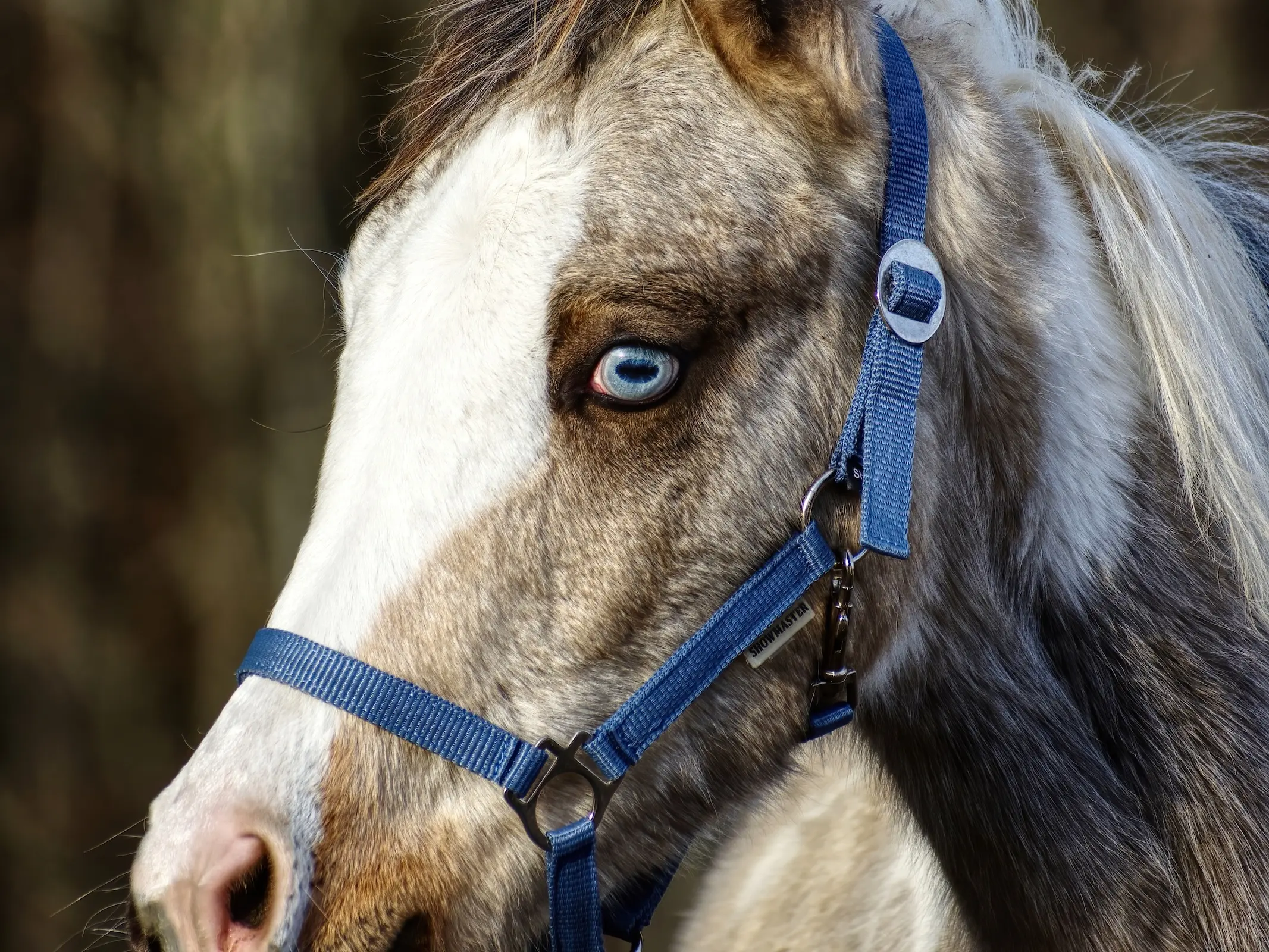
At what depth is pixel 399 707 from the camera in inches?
47.8

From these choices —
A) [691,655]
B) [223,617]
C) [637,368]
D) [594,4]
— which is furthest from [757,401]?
[223,617]

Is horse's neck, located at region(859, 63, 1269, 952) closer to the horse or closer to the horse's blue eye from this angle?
the horse

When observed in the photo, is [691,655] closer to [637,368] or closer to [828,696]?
[828,696]

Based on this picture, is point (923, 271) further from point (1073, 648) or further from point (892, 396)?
point (1073, 648)

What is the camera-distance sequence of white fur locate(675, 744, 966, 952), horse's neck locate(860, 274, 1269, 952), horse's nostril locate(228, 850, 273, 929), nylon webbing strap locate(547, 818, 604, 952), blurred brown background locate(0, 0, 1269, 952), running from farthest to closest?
blurred brown background locate(0, 0, 1269, 952) → white fur locate(675, 744, 966, 952) → horse's neck locate(860, 274, 1269, 952) → nylon webbing strap locate(547, 818, 604, 952) → horse's nostril locate(228, 850, 273, 929)

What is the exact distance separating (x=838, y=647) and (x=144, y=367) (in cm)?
360

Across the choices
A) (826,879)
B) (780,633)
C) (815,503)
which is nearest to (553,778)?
(780,633)

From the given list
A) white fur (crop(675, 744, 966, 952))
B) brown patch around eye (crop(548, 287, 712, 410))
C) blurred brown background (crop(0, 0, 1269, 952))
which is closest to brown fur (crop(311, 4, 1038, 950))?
brown patch around eye (crop(548, 287, 712, 410))

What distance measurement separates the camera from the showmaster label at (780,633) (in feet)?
4.35

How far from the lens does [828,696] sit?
4.48ft

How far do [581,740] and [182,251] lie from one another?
3.51m

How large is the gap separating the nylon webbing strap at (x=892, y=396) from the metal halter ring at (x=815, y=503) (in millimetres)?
13

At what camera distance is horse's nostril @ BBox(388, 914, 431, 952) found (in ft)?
4.03

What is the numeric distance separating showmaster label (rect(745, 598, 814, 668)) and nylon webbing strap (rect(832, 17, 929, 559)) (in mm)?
105
